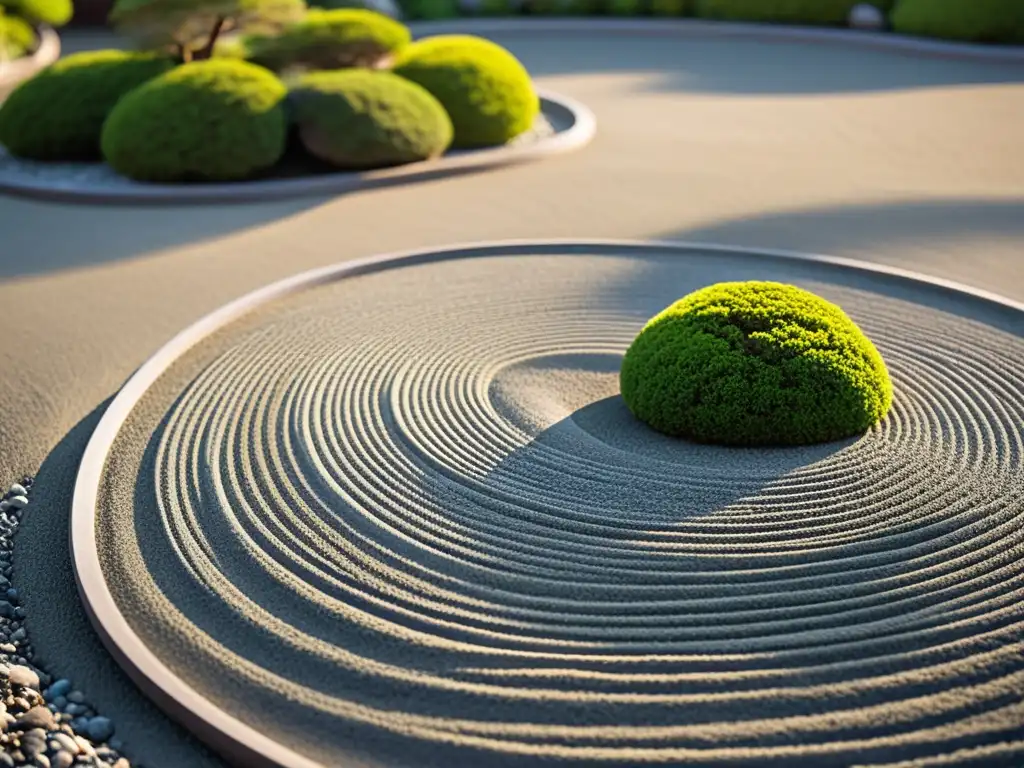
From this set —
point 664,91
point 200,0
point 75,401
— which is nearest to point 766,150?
point 664,91

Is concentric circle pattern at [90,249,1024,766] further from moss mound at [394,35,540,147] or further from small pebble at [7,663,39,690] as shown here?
moss mound at [394,35,540,147]

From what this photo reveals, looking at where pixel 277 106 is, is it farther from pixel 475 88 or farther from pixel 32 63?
pixel 32 63

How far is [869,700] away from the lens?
267 cm

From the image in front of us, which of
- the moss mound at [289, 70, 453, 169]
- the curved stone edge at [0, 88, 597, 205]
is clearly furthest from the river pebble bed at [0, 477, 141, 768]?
the moss mound at [289, 70, 453, 169]

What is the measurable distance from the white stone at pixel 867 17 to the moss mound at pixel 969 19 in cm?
70

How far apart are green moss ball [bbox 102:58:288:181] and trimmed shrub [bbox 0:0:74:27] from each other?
28.3ft

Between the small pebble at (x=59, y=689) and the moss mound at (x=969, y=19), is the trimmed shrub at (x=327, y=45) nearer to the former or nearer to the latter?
the small pebble at (x=59, y=689)

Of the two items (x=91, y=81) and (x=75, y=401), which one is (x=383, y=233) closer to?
(x=75, y=401)

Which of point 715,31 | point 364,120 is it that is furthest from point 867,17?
point 364,120

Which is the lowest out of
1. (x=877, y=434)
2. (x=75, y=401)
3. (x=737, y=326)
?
(x=75, y=401)

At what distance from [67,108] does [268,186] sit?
2.05 meters

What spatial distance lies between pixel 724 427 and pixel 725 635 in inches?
45.0

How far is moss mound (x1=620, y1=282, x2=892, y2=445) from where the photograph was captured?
3.89 metres

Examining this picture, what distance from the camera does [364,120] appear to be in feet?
26.5
